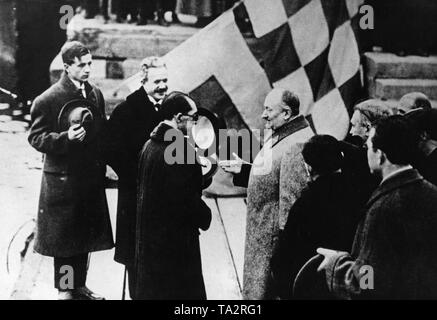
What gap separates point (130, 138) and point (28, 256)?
1.39 m

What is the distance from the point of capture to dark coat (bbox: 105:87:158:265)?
3.68 m

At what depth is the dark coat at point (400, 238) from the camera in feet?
8.60

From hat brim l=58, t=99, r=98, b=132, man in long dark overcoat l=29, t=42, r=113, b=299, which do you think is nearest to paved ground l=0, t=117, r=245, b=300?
man in long dark overcoat l=29, t=42, r=113, b=299

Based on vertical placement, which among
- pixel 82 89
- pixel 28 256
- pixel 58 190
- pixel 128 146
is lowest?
pixel 28 256

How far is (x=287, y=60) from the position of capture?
226 inches

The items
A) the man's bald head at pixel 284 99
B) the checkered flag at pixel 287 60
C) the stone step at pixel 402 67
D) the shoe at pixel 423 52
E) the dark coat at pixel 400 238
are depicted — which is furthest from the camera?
the shoe at pixel 423 52

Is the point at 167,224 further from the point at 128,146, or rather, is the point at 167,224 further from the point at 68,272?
the point at 68,272

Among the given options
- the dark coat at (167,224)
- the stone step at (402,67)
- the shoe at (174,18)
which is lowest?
the dark coat at (167,224)

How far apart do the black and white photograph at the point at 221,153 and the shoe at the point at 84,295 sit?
0.01 meters

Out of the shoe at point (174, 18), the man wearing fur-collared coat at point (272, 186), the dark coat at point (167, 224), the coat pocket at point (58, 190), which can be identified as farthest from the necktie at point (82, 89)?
the shoe at point (174, 18)

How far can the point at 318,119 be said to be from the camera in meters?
5.77

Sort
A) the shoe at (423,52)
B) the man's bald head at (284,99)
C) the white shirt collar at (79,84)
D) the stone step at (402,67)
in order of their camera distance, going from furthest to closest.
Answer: the shoe at (423,52), the stone step at (402,67), the white shirt collar at (79,84), the man's bald head at (284,99)

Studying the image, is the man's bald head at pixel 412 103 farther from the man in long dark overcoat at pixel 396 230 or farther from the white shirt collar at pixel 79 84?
the white shirt collar at pixel 79 84

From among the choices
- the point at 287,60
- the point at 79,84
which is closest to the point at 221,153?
the point at 287,60
